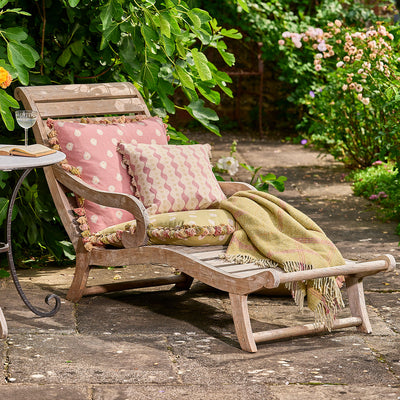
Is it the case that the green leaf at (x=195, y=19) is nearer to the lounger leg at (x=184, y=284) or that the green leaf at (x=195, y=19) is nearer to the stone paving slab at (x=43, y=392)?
the lounger leg at (x=184, y=284)

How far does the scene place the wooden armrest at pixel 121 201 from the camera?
3.46 m

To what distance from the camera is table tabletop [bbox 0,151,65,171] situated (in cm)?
318

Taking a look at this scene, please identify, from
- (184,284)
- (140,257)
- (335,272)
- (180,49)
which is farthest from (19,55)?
(335,272)

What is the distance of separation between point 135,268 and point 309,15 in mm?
7003

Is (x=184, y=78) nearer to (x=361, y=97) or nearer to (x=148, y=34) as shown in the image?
(x=148, y=34)

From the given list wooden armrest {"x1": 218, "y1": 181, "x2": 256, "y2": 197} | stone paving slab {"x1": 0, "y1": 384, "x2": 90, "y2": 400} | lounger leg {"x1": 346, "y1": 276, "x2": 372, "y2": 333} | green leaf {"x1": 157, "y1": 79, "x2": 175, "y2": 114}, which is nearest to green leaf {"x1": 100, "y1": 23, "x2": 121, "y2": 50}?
green leaf {"x1": 157, "y1": 79, "x2": 175, "y2": 114}

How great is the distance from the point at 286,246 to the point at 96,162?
3.45 feet

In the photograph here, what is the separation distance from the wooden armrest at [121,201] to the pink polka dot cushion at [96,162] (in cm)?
10

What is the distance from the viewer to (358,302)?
3.44 metres

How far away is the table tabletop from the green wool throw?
0.83 metres

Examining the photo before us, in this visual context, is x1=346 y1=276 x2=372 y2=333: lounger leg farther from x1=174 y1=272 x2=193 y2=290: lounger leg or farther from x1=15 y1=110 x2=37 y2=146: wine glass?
x1=15 y1=110 x2=37 y2=146: wine glass

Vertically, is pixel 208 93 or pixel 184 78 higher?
pixel 184 78

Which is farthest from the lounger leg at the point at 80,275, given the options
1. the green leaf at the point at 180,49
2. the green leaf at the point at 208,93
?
the green leaf at the point at 208,93

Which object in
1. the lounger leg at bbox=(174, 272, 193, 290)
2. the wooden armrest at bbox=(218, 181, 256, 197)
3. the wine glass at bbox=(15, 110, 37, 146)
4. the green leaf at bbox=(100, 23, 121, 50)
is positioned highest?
the green leaf at bbox=(100, 23, 121, 50)
